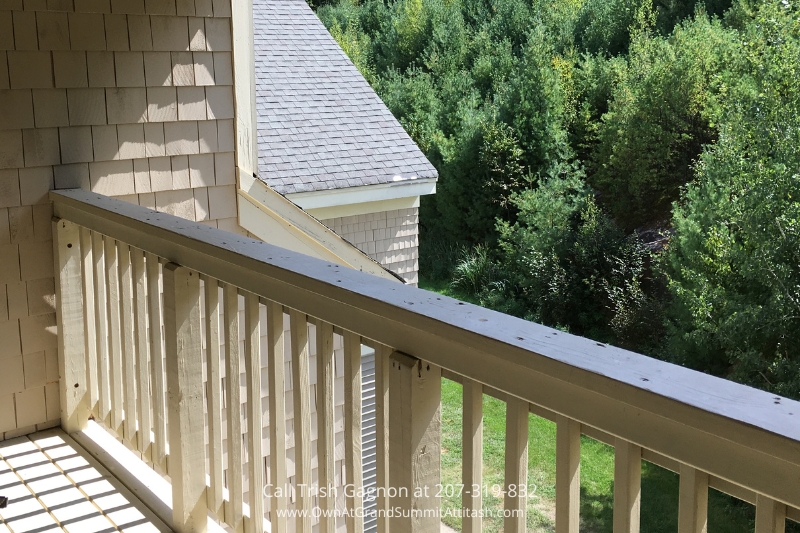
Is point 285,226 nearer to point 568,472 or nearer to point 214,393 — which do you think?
point 214,393

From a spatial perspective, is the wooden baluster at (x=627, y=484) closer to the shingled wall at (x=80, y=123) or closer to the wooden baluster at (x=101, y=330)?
the wooden baluster at (x=101, y=330)

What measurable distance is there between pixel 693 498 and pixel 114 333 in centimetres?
218

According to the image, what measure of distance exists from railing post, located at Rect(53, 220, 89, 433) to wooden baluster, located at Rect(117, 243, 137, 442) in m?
0.38

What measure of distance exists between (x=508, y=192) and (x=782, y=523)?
46.8 feet

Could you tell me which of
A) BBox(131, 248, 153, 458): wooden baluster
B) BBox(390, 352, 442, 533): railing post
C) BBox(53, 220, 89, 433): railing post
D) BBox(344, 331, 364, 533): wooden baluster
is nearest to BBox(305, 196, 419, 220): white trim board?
BBox(53, 220, 89, 433): railing post

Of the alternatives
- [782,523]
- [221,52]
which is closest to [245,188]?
[221,52]

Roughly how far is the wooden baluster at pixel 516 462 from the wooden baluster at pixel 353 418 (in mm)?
377

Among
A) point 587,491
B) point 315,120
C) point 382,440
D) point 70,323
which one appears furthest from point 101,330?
point 587,491

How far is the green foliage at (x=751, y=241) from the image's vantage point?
8.12 metres

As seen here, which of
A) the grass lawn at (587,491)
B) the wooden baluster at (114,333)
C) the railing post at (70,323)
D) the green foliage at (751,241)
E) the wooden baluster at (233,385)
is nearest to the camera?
the wooden baluster at (233,385)

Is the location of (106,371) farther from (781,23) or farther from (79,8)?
(781,23)

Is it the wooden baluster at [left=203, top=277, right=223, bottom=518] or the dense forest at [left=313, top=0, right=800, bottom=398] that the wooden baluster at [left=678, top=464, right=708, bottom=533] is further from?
the dense forest at [left=313, top=0, right=800, bottom=398]

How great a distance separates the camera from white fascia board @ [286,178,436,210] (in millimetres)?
7645

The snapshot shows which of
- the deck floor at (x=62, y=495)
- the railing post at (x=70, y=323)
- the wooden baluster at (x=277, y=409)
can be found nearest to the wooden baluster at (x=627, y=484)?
the wooden baluster at (x=277, y=409)
